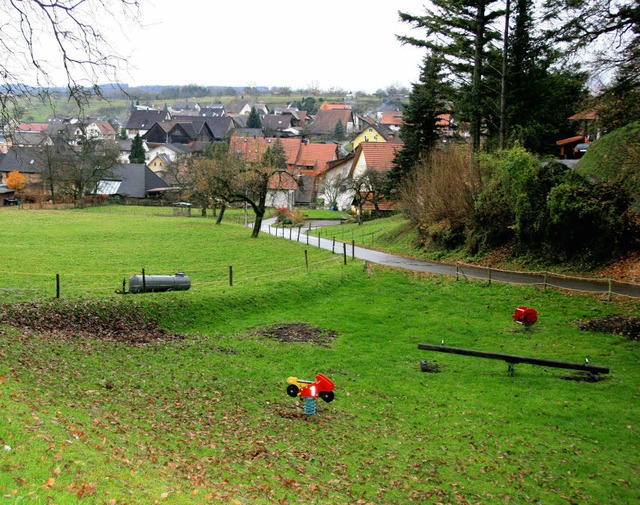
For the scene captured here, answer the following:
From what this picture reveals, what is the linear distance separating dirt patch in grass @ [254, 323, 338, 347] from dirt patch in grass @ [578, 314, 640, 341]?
809cm

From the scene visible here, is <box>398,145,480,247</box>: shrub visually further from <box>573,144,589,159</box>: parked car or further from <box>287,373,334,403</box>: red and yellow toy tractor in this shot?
<box>287,373,334,403</box>: red and yellow toy tractor

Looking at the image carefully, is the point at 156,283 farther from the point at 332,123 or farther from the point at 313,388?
the point at 332,123

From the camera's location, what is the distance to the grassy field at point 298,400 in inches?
331

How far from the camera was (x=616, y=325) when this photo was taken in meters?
17.7

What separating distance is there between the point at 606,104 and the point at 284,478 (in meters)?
16.0

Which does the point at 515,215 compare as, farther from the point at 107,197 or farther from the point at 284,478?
the point at 107,197

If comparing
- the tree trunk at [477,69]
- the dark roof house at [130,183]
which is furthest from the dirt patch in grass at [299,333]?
the dark roof house at [130,183]

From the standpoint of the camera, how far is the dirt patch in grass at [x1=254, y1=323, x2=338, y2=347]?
17766 mm

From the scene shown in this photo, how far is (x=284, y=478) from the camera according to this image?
894 centimetres

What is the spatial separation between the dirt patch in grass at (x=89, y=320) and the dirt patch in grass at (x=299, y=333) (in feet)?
9.39

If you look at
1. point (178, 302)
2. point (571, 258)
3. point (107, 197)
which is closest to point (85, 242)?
point (178, 302)

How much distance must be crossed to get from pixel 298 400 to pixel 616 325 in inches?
424

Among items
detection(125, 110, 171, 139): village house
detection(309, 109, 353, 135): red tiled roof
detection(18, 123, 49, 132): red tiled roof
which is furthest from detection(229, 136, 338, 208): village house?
detection(125, 110, 171, 139): village house

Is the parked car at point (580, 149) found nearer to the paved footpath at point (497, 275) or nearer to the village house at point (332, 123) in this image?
the paved footpath at point (497, 275)
